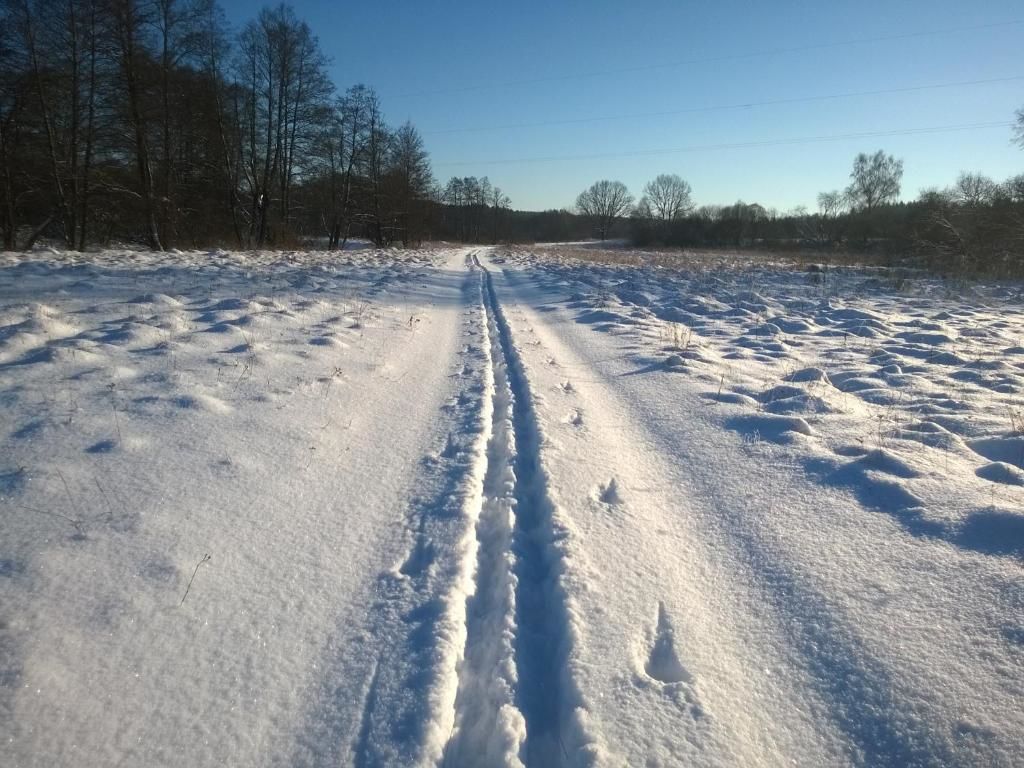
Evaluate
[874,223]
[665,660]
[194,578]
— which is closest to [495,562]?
[665,660]

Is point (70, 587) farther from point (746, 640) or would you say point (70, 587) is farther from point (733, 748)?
point (746, 640)

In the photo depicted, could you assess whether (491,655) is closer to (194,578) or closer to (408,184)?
(194,578)

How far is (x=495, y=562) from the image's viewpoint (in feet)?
7.77

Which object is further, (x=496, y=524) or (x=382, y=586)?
(x=496, y=524)

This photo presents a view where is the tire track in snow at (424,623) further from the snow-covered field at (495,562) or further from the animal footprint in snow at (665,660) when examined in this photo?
the animal footprint in snow at (665,660)

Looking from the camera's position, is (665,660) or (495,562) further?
(495,562)

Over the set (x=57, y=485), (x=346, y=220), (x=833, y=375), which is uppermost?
(x=346, y=220)

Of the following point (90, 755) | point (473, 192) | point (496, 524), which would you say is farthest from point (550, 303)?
point (473, 192)

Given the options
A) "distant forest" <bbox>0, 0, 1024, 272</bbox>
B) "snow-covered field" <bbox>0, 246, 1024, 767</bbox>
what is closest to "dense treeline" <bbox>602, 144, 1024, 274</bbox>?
"distant forest" <bbox>0, 0, 1024, 272</bbox>

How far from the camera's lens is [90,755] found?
1.42 metres

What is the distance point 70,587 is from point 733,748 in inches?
96.9

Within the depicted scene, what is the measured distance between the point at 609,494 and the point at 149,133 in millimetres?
18517

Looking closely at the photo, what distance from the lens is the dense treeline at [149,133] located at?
12.8m

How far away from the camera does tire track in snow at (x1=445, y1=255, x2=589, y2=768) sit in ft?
5.08
